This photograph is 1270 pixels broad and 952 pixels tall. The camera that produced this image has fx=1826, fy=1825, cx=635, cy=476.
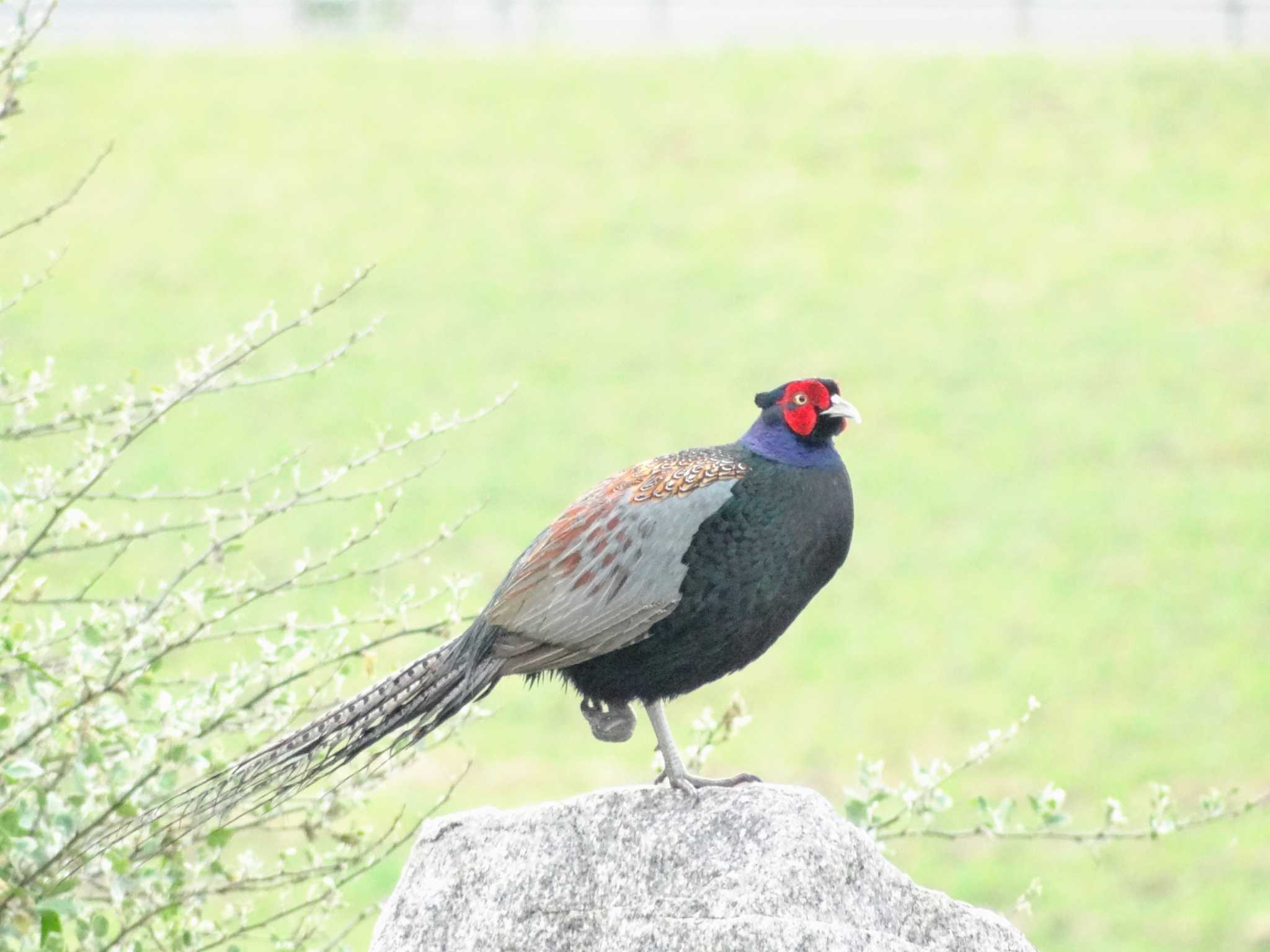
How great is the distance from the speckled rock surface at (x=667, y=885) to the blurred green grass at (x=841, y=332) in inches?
299

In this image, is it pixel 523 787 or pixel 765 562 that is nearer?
pixel 765 562

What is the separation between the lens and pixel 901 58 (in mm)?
25938

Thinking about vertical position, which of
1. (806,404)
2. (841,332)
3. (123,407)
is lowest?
(841,332)

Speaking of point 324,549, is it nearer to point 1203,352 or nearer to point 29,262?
point 29,262

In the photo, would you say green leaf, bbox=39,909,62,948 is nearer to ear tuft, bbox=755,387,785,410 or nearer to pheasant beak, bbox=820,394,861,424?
ear tuft, bbox=755,387,785,410

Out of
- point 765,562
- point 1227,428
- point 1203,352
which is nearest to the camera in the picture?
point 765,562

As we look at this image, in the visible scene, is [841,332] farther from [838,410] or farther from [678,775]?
[678,775]

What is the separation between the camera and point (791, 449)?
4.65 meters

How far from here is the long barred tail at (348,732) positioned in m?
4.49

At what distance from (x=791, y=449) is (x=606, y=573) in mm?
579

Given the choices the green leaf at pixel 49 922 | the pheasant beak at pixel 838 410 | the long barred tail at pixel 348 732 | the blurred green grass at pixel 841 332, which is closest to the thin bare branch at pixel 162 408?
the long barred tail at pixel 348 732

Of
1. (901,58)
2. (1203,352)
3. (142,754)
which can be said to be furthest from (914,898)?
→ (901,58)

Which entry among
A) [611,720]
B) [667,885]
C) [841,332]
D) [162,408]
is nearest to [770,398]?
[611,720]

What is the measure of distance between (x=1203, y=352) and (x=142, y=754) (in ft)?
56.3
